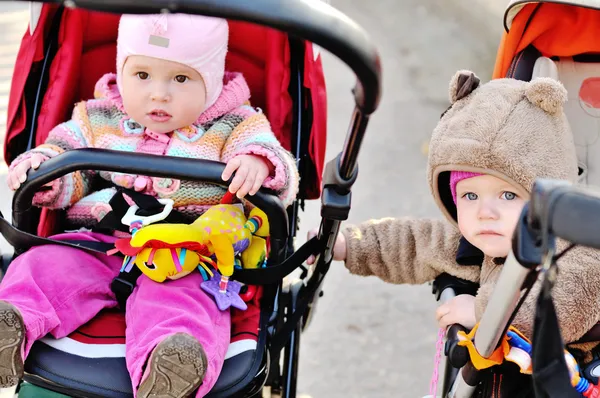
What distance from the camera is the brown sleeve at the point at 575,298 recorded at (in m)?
1.78

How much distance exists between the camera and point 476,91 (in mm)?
1981

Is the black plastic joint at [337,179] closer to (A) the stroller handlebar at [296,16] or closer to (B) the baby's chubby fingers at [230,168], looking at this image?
(B) the baby's chubby fingers at [230,168]

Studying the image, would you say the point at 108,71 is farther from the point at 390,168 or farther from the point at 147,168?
the point at 390,168

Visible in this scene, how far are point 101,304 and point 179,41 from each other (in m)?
0.64

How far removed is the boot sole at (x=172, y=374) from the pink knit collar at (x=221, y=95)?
2.57ft

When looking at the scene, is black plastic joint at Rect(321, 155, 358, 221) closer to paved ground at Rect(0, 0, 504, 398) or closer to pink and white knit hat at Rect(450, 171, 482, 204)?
pink and white knit hat at Rect(450, 171, 482, 204)

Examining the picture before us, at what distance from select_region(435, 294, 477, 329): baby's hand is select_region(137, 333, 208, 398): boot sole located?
24.3 inches

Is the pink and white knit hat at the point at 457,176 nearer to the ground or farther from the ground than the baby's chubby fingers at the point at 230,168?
farther from the ground

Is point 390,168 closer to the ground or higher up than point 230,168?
higher up

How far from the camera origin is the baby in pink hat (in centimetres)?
167

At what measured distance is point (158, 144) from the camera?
7.21 ft

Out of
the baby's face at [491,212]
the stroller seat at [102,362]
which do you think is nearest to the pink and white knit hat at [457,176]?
the baby's face at [491,212]

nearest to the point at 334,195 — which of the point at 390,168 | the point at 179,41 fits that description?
the point at 179,41

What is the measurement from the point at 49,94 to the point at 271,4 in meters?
1.30
